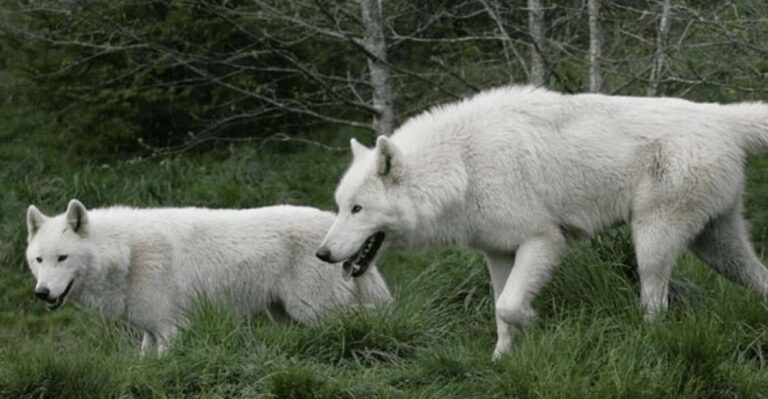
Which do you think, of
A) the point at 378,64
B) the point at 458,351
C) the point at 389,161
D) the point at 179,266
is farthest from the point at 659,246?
the point at 378,64

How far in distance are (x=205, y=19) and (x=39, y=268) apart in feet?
20.6

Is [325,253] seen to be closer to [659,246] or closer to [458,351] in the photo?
[458,351]

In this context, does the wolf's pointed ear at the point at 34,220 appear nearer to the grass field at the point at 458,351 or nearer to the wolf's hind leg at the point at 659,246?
the grass field at the point at 458,351

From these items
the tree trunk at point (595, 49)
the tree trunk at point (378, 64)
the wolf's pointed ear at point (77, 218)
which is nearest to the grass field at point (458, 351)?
the wolf's pointed ear at point (77, 218)

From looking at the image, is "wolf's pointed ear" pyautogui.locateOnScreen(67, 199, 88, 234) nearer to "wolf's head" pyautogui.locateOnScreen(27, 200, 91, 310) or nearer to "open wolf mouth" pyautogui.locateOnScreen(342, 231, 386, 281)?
"wolf's head" pyautogui.locateOnScreen(27, 200, 91, 310)

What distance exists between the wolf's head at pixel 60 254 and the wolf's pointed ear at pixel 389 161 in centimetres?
260

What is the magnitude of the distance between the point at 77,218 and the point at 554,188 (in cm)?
358

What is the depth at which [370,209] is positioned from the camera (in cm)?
727

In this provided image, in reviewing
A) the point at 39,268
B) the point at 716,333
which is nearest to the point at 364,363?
the point at 716,333

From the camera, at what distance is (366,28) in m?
12.1

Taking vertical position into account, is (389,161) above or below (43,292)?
above

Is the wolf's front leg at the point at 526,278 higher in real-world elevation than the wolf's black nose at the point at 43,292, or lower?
higher

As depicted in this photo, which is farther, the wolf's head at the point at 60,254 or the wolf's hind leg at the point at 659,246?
the wolf's head at the point at 60,254

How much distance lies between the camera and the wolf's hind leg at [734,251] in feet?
24.5
